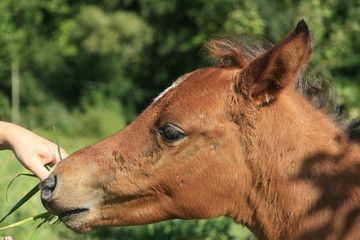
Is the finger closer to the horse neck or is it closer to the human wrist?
the human wrist

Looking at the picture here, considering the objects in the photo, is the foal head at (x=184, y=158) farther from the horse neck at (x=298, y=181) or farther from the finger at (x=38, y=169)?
the finger at (x=38, y=169)

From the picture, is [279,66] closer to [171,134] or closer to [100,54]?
[171,134]

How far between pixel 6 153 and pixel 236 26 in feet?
33.9

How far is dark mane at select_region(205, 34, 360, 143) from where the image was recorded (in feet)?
12.6

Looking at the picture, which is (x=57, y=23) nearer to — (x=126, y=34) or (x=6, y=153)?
(x=126, y=34)

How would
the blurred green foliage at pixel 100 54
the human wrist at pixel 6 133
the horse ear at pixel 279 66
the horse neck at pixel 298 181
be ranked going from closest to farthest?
the horse ear at pixel 279 66 → the horse neck at pixel 298 181 → the human wrist at pixel 6 133 → the blurred green foliage at pixel 100 54

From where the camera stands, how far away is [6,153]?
841cm

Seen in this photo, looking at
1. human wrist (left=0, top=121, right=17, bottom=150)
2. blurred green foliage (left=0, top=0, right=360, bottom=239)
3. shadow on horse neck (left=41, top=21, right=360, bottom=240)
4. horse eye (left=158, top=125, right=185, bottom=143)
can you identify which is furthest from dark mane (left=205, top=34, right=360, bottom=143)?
blurred green foliage (left=0, top=0, right=360, bottom=239)

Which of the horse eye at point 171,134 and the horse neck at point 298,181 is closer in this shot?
the horse neck at point 298,181

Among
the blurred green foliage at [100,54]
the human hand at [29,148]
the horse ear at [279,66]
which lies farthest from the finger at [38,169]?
the blurred green foliage at [100,54]

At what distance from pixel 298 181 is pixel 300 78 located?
28.9 inches

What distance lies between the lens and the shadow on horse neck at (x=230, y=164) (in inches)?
137

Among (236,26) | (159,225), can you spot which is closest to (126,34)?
(236,26)

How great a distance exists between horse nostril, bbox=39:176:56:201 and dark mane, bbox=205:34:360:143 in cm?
123
